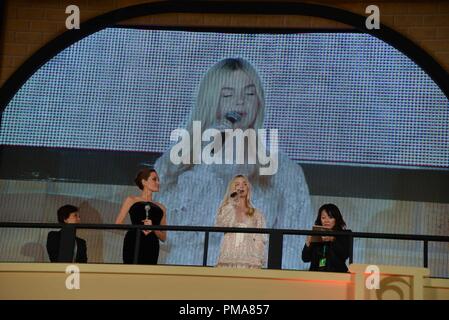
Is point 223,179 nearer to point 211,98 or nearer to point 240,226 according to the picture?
point 211,98

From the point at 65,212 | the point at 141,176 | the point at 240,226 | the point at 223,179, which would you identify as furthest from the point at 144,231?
the point at 223,179

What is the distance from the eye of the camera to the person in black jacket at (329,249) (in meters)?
6.55

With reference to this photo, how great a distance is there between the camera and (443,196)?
7527mm

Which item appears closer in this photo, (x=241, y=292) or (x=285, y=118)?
(x=241, y=292)

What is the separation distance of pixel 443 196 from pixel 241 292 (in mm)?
2028

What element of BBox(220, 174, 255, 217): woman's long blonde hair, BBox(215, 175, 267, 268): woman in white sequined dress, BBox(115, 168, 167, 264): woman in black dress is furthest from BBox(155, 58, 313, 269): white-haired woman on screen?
BBox(115, 168, 167, 264): woman in black dress

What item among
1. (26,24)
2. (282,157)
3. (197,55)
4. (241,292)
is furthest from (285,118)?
(26,24)

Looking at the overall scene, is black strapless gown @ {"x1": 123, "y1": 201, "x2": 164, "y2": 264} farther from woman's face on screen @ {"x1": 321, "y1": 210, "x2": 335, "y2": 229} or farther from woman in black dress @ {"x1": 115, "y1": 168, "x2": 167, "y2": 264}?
woman's face on screen @ {"x1": 321, "y1": 210, "x2": 335, "y2": 229}

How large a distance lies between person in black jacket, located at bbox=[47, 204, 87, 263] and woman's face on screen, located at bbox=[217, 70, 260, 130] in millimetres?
1553

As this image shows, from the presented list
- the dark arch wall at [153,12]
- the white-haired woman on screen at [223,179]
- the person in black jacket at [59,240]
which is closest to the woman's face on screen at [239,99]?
the white-haired woman on screen at [223,179]

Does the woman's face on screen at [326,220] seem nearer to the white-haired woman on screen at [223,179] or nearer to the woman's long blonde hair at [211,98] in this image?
the white-haired woman on screen at [223,179]
